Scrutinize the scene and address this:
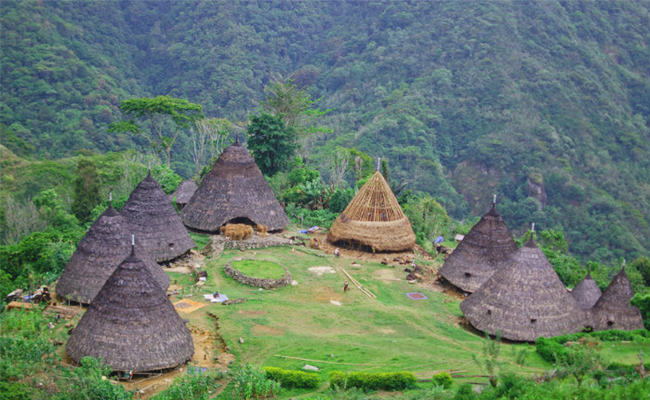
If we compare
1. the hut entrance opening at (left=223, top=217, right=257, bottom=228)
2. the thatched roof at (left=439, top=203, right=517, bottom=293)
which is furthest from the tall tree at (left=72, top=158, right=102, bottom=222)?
the thatched roof at (left=439, top=203, right=517, bottom=293)

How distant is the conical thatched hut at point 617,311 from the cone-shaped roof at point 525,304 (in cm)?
82

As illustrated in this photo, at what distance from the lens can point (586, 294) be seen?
2709cm

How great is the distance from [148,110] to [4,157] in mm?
12876

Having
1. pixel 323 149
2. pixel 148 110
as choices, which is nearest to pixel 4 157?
pixel 148 110

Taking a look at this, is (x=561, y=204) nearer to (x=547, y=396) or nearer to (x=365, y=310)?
(x=365, y=310)

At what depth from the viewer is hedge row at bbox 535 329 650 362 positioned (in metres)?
21.2

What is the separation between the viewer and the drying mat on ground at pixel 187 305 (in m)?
23.8

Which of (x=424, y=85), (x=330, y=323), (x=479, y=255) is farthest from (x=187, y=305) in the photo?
(x=424, y=85)

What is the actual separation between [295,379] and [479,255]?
1330cm

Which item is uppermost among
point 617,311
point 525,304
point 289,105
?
point 289,105

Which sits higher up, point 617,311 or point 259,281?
point 617,311

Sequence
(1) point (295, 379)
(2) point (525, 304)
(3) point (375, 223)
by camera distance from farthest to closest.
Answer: (3) point (375, 223)
(2) point (525, 304)
(1) point (295, 379)

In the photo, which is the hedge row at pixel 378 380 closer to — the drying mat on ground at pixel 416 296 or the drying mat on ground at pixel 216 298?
the drying mat on ground at pixel 216 298

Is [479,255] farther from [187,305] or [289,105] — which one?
[289,105]
